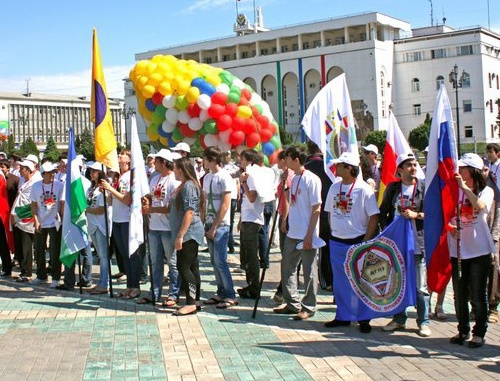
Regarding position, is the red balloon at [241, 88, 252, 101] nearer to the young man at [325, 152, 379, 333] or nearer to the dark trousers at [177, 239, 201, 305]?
the dark trousers at [177, 239, 201, 305]

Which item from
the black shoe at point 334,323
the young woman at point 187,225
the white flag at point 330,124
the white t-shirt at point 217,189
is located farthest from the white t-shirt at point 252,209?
the black shoe at point 334,323

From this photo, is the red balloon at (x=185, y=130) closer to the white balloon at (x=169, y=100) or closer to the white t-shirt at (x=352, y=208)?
the white balloon at (x=169, y=100)

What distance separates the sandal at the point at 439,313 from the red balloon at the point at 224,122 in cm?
1020

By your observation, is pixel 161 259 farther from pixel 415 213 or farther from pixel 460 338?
pixel 460 338

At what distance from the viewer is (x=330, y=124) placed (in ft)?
28.3

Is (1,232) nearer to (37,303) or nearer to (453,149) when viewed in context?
(37,303)

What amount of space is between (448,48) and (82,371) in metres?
86.2

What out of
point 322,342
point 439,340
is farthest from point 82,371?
point 439,340

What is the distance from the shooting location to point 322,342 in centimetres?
708

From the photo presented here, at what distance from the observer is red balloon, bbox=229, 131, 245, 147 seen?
17.6m

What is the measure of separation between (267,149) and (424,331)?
469 inches

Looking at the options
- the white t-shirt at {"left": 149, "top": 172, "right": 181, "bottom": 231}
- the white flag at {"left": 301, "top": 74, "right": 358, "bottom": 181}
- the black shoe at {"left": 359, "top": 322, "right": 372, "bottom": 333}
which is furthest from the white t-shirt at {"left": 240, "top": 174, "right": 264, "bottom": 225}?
the black shoe at {"left": 359, "top": 322, "right": 372, "bottom": 333}

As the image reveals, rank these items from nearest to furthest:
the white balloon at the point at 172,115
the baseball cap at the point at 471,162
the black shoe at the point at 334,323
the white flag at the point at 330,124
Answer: the baseball cap at the point at 471,162
the black shoe at the point at 334,323
the white flag at the point at 330,124
the white balloon at the point at 172,115

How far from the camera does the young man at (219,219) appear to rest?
8781 mm
